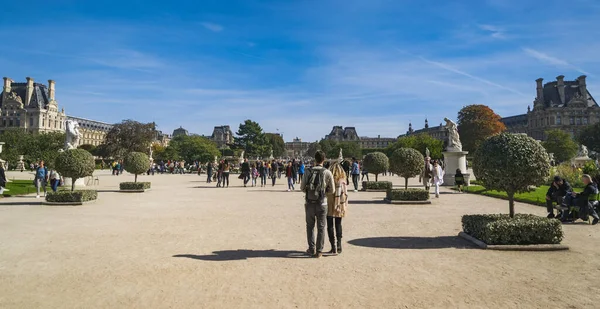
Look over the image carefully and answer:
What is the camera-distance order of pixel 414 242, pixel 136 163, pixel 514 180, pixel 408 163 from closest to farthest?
pixel 514 180
pixel 414 242
pixel 408 163
pixel 136 163

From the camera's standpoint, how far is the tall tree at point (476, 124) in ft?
227

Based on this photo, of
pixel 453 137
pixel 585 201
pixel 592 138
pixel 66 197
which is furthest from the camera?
pixel 592 138

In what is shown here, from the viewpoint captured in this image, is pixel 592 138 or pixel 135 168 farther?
pixel 592 138

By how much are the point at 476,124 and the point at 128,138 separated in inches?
2522

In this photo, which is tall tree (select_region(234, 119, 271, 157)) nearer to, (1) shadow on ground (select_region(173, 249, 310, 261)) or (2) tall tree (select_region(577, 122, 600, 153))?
(2) tall tree (select_region(577, 122, 600, 153))

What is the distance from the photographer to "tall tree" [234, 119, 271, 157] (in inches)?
3351

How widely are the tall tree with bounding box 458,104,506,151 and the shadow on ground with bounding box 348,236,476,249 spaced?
66.1 m

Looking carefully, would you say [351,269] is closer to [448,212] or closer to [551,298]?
[551,298]

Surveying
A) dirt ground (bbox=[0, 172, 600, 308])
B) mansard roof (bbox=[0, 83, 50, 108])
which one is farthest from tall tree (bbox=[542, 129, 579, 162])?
mansard roof (bbox=[0, 83, 50, 108])

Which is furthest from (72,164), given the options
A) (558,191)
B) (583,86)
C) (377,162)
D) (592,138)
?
(583,86)

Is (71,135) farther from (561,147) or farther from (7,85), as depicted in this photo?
(7,85)

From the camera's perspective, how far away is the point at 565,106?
99.4m

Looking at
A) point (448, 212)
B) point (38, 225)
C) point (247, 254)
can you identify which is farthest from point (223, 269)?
point (448, 212)

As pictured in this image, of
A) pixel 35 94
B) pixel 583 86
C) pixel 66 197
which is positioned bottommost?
pixel 66 197
